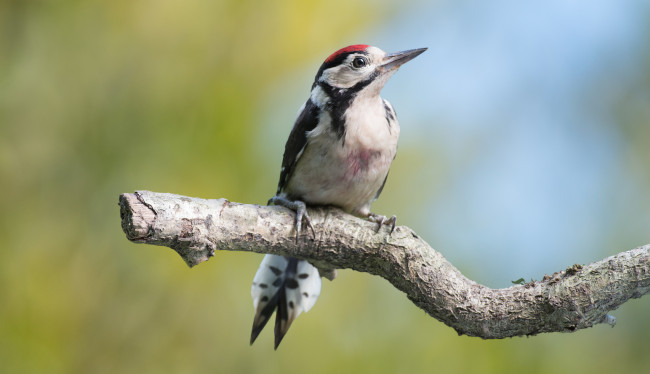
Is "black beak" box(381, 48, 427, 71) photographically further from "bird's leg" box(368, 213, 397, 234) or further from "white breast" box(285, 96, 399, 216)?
"bird's leg" box(368, 213, 397, 234)

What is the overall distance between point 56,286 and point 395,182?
7.21 feet

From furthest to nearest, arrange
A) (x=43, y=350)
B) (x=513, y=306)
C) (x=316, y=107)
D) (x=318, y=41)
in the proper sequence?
(x=318, y=41), (x=43, y=350), (x=316, y=107), (x=513, y=306)

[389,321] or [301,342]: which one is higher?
[389,321]

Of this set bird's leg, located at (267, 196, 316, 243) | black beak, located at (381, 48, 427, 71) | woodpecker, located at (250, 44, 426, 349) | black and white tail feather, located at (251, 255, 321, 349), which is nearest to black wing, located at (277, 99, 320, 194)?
woodpecker, located at (250, 44, 426, 349)

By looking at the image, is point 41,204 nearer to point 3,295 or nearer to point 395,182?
point 3,295

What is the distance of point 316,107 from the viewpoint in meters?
2.57

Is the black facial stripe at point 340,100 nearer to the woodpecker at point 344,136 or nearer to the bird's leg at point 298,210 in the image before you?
the woodpecker at point 344,136

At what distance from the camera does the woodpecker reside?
2477 mm

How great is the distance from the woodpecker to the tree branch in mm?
140

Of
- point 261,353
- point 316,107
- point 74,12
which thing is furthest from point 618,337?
point 74,12

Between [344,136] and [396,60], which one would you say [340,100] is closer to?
[344,136]

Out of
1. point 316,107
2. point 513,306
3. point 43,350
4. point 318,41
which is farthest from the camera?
point 318,41

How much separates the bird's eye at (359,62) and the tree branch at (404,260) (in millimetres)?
612

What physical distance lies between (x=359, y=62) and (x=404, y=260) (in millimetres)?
843
